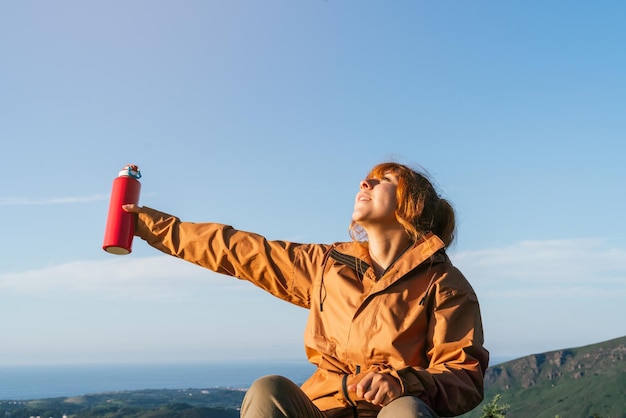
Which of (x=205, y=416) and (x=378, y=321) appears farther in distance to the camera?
(x=205, y=416)

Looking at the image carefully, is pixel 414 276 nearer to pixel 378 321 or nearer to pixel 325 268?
pixel 378 321

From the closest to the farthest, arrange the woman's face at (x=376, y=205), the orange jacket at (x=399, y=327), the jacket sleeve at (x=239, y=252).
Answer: the orange jacket at (x=399, y=327)
the woman's face at (x=376, y=205)
the jacket sleeve at (x=239, y=252)

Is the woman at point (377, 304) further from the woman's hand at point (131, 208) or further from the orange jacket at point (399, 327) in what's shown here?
the woman's hand at point (131, 208)

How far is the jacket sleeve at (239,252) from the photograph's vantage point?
425 cm

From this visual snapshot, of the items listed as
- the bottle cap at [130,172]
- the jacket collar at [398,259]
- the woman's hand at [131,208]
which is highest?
the bottle cap at [130,172]

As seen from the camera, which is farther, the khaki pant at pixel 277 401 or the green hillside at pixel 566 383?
the green hillside at pixel 566 383

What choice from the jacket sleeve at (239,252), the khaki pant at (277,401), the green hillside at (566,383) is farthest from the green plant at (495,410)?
the green hillside at (566,383)

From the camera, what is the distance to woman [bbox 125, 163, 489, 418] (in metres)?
3.19

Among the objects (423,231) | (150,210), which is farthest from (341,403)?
(150,210)

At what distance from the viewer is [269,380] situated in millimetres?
3207

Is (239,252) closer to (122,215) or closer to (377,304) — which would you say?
(122,215)

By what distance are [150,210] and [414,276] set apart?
6.49 feet

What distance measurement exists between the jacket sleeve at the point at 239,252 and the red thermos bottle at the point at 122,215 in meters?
0.09

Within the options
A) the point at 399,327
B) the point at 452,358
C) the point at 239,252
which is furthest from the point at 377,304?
the point at 239,252
